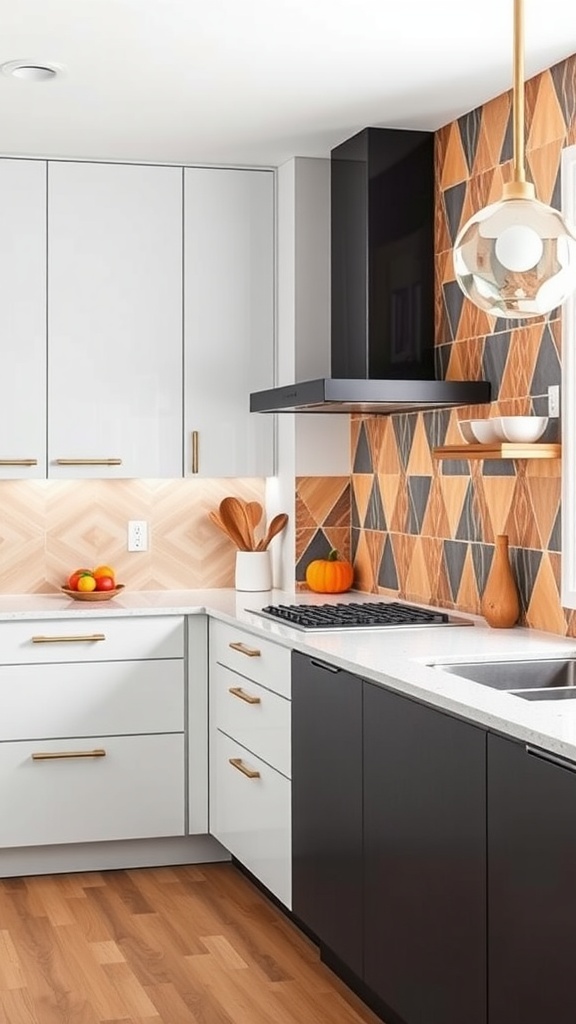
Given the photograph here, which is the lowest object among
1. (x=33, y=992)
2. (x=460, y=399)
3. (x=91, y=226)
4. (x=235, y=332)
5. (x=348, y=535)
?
(x=33, y=992)

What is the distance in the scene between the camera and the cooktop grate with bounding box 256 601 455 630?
3.74m

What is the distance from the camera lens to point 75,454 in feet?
15.2

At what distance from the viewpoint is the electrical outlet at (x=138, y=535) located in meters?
4.94

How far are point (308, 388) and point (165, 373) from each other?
3.00 ft

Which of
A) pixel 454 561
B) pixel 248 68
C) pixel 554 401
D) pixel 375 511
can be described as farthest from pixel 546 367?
pixel 375 511

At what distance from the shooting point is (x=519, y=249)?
1.76m

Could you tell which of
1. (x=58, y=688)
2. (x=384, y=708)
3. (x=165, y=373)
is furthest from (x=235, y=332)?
(x=384, y=708)

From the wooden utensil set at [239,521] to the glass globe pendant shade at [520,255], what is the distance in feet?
10.1

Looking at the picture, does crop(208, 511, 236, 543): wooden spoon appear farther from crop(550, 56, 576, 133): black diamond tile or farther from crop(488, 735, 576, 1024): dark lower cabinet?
crop(488, 735, 576, 1024): dark lower cabinet

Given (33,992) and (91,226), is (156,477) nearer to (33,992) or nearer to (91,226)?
(91,226)

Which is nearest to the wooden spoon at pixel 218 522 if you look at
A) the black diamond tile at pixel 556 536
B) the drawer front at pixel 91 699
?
the drawer front at pixel 91 699

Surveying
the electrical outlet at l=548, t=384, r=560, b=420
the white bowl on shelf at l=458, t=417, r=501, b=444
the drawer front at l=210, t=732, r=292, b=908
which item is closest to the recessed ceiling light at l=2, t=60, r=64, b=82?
the white bowl on shelf at l=458, t=417, r=501, b=444

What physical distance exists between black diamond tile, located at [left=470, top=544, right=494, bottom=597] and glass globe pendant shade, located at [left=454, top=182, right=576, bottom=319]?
6.91ft

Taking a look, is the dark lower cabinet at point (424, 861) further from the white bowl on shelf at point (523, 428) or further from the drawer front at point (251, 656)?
the white bowl on shelf at point (523, 428)
